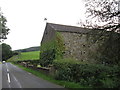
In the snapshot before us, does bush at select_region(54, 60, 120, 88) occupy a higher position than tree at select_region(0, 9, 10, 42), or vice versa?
tree at select_region(0, 9, 10, 42)

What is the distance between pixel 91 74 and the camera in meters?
10.0

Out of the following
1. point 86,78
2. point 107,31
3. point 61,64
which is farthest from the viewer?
point 61,64

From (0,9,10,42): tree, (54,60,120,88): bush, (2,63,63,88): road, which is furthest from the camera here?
(0,9,10,42): tree

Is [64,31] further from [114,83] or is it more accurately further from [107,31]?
[114,83]

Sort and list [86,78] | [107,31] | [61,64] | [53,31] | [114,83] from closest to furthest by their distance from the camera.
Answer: [114,83] → [86,78] → [107,31] → [61,64] → [53,31]

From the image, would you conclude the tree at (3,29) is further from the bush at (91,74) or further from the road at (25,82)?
the bush at (91,74)

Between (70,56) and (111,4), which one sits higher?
(111,4)

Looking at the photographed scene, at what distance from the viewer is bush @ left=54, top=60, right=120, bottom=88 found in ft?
26.2

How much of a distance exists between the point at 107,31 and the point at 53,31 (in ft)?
48.9

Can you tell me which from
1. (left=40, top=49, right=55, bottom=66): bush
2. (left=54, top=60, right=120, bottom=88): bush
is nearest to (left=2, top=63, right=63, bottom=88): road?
(left=54, top=60, right=120, bottom=88): bush

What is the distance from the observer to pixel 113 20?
1083cm

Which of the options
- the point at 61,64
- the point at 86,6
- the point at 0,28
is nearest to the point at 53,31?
the point at 0,28

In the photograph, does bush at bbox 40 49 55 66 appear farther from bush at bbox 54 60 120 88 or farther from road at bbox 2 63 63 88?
bush at bbox 54 60 120 88

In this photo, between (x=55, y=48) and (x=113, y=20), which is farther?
(x=55, y=48)
